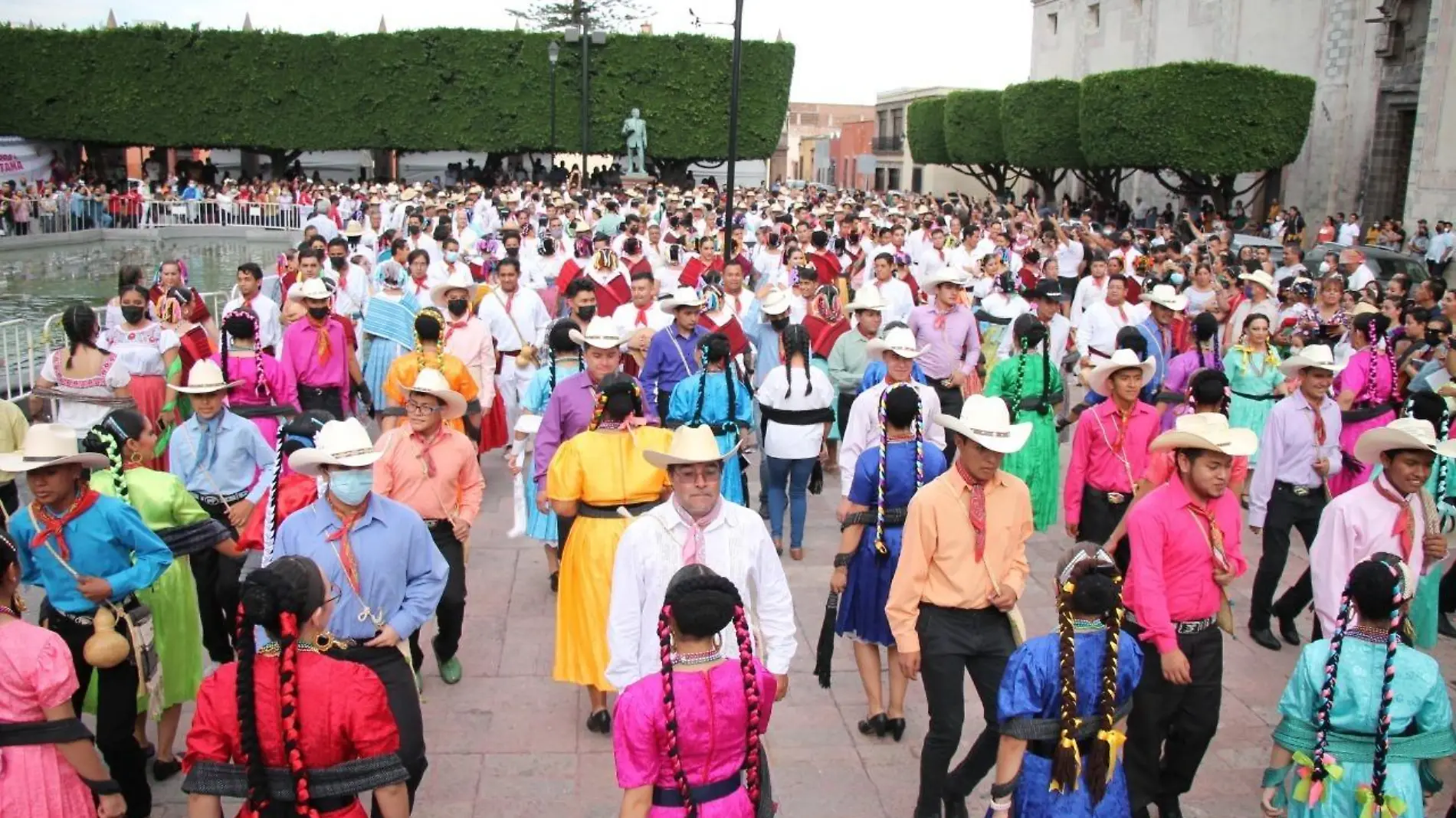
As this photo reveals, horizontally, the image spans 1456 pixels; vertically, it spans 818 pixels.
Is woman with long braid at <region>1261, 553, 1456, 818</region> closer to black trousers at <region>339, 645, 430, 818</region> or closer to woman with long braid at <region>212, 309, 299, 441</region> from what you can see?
black trousers at <region>339, 645, 430, 818</region>

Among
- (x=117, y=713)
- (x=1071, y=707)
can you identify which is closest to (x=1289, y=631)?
(x=1071, y=707)

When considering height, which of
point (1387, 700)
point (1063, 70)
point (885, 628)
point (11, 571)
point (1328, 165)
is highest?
point (1063, 70)

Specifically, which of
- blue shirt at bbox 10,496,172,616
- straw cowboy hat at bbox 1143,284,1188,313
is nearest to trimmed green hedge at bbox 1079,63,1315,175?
straw cowboy hat at bbox 1143,284,1188,313

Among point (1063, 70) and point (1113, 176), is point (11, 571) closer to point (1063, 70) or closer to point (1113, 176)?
point (1113, 176)

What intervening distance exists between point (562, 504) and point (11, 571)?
229cm

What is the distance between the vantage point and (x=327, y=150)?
1898 inches

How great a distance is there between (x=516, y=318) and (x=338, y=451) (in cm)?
647

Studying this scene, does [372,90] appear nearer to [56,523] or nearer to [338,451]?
[56,523]

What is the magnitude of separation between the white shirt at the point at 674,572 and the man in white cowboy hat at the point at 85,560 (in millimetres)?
1914

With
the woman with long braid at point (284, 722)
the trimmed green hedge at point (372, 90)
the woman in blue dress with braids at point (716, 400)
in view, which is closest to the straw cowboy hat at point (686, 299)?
the woman in blue dress with braids at point (716, 400)

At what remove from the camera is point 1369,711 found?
3.94m

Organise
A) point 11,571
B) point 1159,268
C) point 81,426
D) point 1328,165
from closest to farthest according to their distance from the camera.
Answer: point 11,571, point 81,426, point 1159,268, point 1328,165

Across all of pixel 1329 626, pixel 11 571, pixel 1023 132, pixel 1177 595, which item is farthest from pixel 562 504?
pixel 1023 132

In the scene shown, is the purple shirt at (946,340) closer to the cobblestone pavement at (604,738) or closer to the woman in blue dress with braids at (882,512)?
the cobblestone pavement at (604,738)
